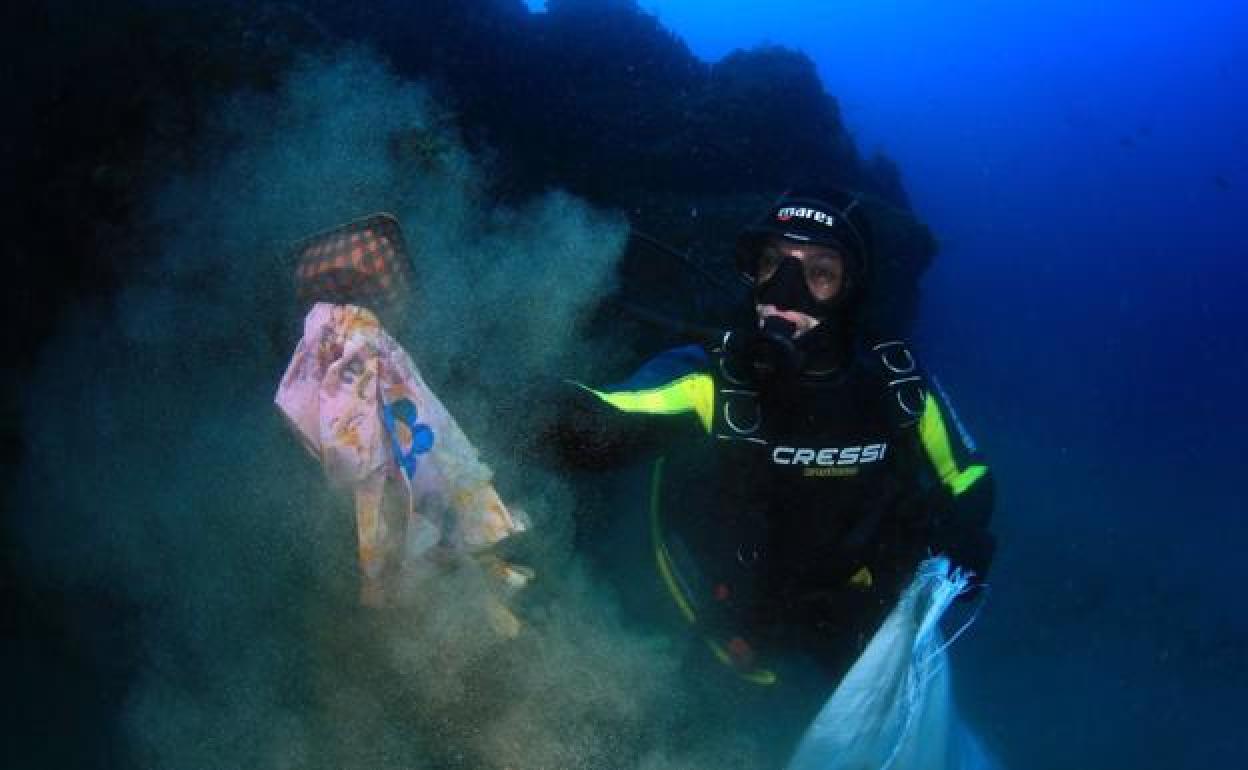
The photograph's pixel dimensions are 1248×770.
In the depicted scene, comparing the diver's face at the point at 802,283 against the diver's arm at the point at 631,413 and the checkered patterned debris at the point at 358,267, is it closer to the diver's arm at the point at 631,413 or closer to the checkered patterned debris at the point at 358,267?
the diver's arm at the point at 631,413

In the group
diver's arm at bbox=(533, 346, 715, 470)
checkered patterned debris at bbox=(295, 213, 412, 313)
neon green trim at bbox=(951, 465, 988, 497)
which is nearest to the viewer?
checkered patterned debris at bbox=(295, 213, 412, 313)

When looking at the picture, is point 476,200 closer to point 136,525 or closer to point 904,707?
point 136,525

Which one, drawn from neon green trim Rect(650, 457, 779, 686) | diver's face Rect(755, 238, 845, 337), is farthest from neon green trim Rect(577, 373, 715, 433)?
neon green trim Rect(650, 457, 779, 686)

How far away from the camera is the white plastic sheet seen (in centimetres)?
238

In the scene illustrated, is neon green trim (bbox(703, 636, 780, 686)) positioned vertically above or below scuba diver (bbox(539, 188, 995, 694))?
below

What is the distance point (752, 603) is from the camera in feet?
9.69

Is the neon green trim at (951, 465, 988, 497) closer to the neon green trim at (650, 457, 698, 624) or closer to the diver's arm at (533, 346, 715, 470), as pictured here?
the diver's arm at (533, 346, 715, 470)

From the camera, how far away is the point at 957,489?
2.95 meters

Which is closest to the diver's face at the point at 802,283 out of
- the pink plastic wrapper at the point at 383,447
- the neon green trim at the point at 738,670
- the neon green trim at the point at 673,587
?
the neon green trim at the point at 673,587

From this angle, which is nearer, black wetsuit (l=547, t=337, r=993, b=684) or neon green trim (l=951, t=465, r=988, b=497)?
black wetsuit (l=547, t=337, r=993, b=684)

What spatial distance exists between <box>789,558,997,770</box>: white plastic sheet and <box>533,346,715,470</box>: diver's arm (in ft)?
3.53

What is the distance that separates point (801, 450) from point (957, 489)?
806mm

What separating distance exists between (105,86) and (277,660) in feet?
11.2

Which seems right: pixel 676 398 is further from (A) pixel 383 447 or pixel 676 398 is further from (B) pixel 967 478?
(B) pixel 967 478
